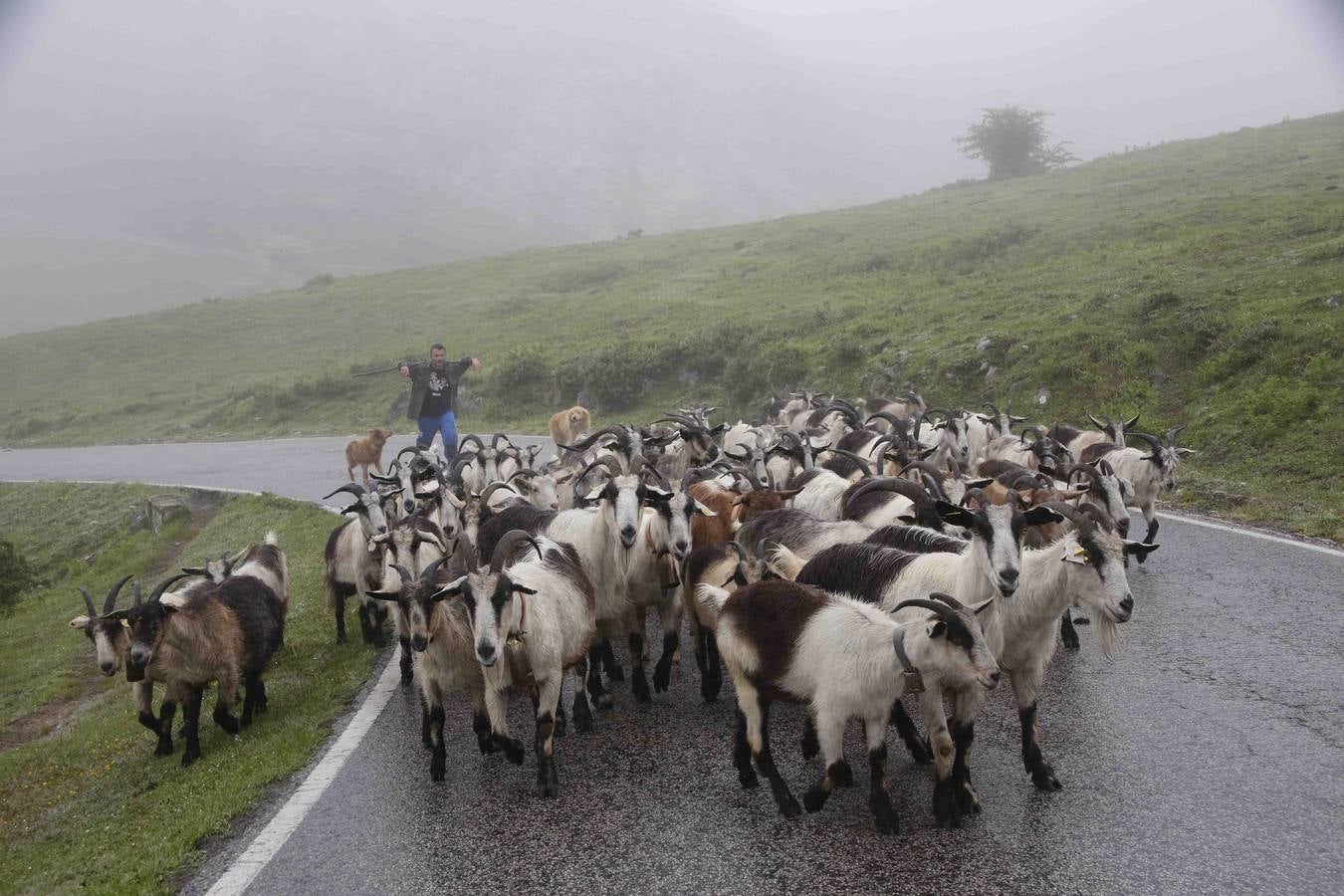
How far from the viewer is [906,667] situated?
5.09 m

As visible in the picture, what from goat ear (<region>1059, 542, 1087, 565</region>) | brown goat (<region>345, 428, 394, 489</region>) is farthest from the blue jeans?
goat ear (<region>1059, 542, 1087, 565</region>)

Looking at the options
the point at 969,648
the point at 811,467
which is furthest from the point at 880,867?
the point at 811,467

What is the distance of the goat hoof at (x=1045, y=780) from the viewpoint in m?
5.37

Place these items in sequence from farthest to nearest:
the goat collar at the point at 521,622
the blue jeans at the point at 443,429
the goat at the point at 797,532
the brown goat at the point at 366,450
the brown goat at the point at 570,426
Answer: the brown goat at the point at 366,450 → the brown goat at the point at 570,426 → the blue jeans at the point at 443,429 → the goat at the point at 797,532 → the goat collar at the point at 521,622

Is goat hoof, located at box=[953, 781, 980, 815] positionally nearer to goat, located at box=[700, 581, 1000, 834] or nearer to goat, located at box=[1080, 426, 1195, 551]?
goat, located at box=[700, 581, 1000, 834]

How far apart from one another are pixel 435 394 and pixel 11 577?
399 inches

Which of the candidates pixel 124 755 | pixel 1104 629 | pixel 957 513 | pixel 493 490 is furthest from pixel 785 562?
pixel 124 755

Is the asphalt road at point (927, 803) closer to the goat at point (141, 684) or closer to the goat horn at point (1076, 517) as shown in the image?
the goat horn at point (1076, 517)

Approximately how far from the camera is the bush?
57.3 ft

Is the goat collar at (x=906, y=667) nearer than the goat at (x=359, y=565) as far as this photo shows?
Yes

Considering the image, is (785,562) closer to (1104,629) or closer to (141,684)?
(1104,629)

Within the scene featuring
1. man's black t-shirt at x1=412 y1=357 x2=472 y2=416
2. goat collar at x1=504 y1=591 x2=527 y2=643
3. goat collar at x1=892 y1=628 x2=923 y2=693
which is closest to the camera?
goat collar at x1=892 y1=628 x2=923 y2=693

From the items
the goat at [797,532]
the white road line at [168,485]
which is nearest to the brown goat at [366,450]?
the white road line at [168,485]

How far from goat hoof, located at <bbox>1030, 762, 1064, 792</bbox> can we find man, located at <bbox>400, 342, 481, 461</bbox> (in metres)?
11.1
